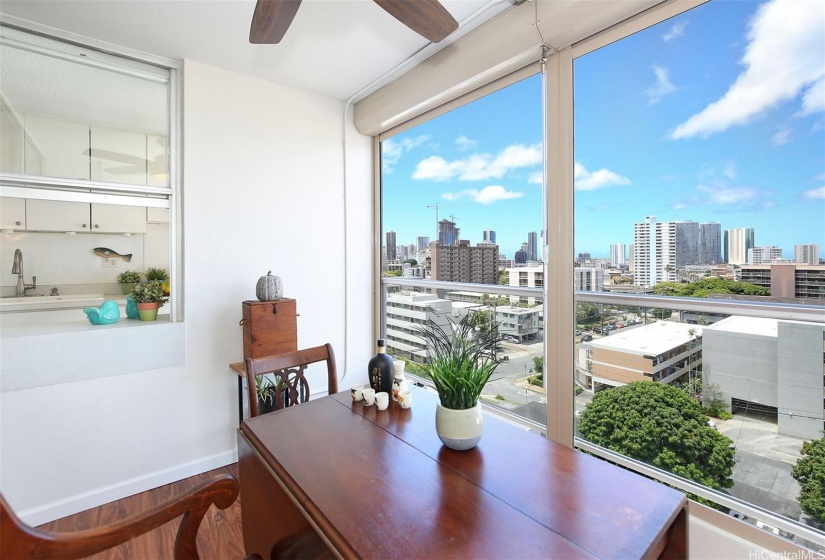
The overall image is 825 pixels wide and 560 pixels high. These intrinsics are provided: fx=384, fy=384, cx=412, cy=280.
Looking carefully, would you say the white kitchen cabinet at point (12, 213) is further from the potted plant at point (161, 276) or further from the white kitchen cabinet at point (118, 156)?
the potted plant at point (161, 276)

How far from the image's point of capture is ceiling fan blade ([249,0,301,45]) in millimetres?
1390

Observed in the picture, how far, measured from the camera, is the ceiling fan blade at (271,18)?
1390mm

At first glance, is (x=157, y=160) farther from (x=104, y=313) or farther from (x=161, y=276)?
(x=104, y=313)

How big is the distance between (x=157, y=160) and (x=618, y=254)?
9.47ft

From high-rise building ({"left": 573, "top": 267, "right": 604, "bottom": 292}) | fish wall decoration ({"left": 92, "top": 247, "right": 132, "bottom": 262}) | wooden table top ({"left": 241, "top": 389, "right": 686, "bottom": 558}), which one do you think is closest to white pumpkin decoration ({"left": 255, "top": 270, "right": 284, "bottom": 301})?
fish wall decoration ({"left": 92, "top": 247, "right": 132, "bottom": 262})

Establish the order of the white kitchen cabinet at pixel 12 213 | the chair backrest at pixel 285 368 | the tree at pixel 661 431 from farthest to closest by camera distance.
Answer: the white kitchen cabinet at pixel 12 213 → the chair backrest at pixel 285 368 → the tree at pixel 661 431

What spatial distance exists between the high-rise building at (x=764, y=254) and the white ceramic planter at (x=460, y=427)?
132 centimetres

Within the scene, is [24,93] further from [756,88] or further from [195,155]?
[756,88]

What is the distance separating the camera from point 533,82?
228 cm

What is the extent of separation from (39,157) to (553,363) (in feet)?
10.4

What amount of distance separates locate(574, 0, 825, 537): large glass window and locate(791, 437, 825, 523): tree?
0.02 metres

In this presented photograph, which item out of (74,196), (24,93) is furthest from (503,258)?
(24,93)

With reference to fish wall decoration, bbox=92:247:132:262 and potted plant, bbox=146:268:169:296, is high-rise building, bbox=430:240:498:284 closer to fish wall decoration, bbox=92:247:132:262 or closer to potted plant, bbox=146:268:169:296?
potted plant, bbox=146:268:169:296

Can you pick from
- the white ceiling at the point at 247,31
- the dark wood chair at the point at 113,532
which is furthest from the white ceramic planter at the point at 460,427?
the white ceiling at the point at 247,31
